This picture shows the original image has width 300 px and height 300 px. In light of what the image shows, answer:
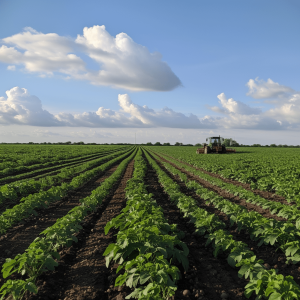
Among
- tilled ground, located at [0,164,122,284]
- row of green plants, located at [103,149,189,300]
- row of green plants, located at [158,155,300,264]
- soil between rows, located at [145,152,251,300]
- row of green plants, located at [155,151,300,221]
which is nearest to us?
row of green plants, located at [103,149,189,300]

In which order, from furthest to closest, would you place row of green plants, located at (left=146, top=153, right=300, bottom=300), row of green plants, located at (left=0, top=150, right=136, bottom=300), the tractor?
the tractor < row of green plants, located at (left=0, top=150, right=136, bottom=300) < row of green plants, located at (left=146, top=153, right=300, bottom=300)

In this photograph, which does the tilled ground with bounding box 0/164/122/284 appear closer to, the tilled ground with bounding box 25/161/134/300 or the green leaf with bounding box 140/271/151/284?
the tilled ground with bounding box 25/161/134/300

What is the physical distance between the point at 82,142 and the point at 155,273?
443 feet

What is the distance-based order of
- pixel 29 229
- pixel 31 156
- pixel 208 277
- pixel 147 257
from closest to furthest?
1. pixel 147 257
2. pixel 208 277
3. pixel 29 229
4. pixel 31 156

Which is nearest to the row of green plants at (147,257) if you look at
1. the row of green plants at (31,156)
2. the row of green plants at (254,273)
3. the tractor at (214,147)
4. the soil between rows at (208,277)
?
the soil between rows at (208,277)

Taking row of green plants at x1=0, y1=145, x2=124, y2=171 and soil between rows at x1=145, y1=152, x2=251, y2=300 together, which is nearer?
soil between rows at x1=145, y1=152, x2=251, y2=300

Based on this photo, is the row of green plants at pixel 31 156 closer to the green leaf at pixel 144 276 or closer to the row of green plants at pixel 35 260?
the row of green plants at pixel 35 260

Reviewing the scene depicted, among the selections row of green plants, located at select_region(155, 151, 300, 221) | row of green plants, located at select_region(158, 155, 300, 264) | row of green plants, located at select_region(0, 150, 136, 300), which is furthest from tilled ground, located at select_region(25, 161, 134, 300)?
row of green plants, located at select_region(155, 151, 300, 221)

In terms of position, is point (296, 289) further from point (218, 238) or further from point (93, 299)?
point (93, 299)

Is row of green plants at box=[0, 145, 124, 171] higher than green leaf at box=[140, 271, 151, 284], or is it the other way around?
green leaf at box=[140, 271, 151, 284]

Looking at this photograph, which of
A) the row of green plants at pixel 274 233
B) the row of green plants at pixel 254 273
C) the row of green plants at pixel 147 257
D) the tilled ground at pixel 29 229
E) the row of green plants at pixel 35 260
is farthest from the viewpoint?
the tilled ground at pixel 29 229

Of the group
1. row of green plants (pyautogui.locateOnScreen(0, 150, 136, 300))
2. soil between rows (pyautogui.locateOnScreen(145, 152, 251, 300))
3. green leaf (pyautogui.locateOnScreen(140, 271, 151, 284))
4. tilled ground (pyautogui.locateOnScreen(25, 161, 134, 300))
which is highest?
green leaf (pyautogui.locateOnScreen(140, 271, 151, 284))

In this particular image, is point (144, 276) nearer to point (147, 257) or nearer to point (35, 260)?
point (147, 257)

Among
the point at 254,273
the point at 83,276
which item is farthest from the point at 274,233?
the point at 83,276
